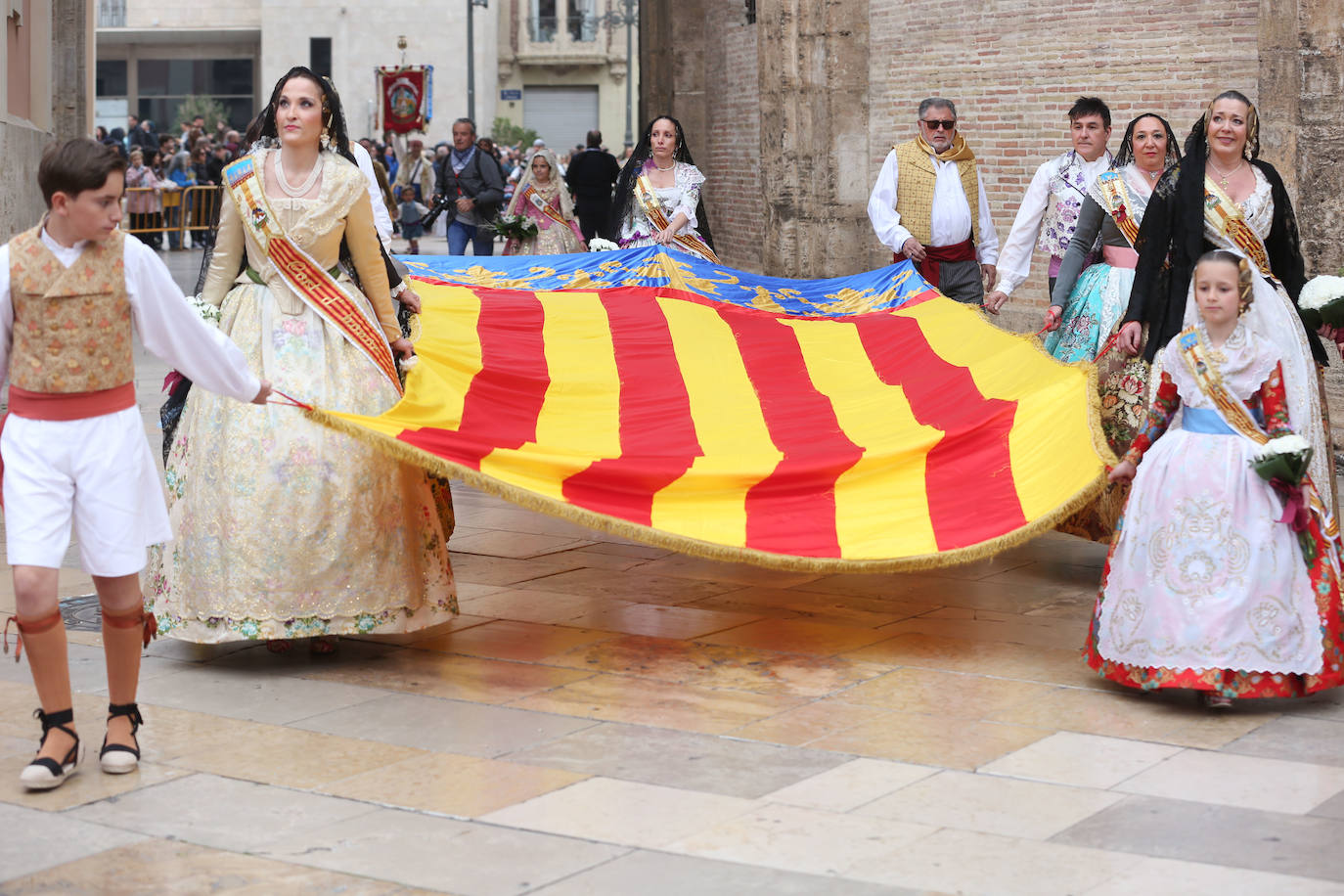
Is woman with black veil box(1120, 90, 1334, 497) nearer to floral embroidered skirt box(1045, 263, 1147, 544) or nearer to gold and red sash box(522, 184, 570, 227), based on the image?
floral embroidered skirt box(1045, 263, 1147, 544)

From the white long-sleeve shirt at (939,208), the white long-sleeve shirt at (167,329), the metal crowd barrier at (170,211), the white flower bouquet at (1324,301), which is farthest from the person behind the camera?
the metal crowd barrier at (170,211)

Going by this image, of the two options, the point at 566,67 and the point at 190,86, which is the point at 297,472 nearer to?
the point at 190,86

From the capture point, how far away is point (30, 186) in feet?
50.2

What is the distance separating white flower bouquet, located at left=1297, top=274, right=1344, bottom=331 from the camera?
6.14 meters

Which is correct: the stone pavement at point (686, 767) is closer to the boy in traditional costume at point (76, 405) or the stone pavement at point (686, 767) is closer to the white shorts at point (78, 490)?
the boy in traditional costume at point (76, 405)

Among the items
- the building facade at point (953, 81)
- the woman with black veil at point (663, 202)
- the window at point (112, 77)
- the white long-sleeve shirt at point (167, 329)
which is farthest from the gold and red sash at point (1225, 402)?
the window at point (112, 77)

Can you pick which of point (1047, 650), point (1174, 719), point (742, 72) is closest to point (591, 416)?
point (1047, 650)

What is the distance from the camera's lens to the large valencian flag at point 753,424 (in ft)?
20.4

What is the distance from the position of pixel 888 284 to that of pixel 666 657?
3.24 meters

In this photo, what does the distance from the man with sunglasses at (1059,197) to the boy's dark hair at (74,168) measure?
4820 mm

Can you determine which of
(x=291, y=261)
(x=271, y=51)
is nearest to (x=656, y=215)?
(x=291, y=261)

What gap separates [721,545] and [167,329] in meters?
2.02

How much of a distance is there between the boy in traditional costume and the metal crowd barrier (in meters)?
23.8

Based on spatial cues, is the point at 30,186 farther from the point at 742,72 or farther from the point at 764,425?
the point at 764,425
